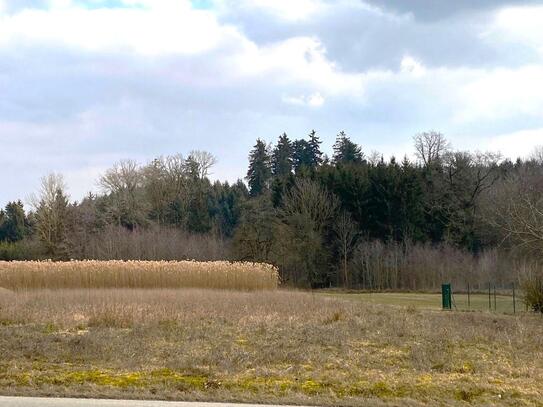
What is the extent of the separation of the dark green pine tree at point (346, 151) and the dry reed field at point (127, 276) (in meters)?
61.9

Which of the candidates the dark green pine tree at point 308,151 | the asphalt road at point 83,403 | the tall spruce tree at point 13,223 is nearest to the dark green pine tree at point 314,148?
the dark green pine tree at point 308,151

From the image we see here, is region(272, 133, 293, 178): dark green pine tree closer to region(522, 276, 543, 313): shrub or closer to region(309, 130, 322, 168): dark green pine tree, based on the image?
region(309, 130, 322, 168): dark green pine tree

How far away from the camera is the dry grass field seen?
31.0 ft

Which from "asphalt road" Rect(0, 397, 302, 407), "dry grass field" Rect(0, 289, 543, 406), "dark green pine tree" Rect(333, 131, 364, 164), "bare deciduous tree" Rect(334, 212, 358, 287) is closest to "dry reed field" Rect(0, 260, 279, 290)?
"dry grass field" Rect(0, 289, 543, 406)

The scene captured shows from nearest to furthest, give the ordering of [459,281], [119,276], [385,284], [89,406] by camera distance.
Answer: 1. [89,406]
2. [119,276]
3. [459,281]
4. [385,284]

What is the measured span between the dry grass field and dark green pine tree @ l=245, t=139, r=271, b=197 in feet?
254

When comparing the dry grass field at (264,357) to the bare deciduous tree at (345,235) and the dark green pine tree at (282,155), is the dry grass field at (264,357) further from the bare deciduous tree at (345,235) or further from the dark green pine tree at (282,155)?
the dark green pine tree at (282,155)

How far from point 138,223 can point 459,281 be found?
38.8 m

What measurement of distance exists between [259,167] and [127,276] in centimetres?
6511

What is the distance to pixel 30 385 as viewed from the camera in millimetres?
9602

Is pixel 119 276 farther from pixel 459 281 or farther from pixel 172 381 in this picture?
pixel 459 281

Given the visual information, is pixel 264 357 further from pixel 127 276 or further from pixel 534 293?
pixel 127 276

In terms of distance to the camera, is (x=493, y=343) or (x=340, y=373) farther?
(x=493, y=343)

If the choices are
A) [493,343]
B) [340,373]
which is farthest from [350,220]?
[340,373]
